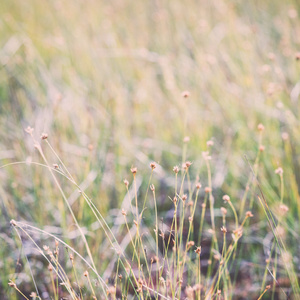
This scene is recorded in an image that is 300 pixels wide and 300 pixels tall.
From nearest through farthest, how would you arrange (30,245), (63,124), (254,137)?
(30,245) → (254,137) → (63,124)

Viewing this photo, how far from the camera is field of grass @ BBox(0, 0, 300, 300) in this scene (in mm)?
1029

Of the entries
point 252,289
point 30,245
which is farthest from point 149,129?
point 252,289

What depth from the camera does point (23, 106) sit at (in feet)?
5.64

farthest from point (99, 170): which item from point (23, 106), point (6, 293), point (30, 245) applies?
point (23, 106)

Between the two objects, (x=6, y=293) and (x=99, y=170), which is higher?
(x=99, y=170)

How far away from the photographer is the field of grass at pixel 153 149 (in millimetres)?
1029

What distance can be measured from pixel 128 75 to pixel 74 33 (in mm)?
509

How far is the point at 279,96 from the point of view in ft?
4.54

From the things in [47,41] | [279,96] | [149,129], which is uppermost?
[47,41]

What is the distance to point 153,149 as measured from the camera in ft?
4.97

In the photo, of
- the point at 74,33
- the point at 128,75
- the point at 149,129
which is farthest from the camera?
the point at 74,33

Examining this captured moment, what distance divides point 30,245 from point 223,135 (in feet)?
3.14

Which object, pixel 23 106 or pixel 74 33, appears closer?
pixel 23 106

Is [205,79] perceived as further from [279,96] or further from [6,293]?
[6,293]
